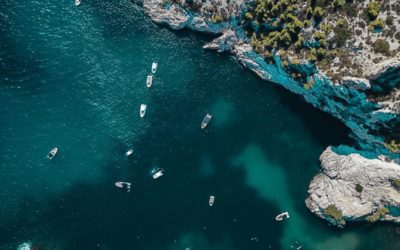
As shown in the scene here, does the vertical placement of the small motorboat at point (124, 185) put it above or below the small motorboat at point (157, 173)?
below

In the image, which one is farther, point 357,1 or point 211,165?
point 211,165

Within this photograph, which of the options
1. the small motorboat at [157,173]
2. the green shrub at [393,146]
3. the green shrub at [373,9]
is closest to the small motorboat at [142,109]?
the small motorboat at [157,173]

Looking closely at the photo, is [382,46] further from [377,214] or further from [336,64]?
[377,214]

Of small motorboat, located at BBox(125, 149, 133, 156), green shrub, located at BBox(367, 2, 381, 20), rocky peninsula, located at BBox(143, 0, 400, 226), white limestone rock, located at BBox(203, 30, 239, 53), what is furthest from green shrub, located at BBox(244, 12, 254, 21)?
small motorboat, located at BBox(125, 149, 133, 156)

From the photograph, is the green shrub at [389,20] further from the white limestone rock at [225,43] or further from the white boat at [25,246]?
the white boat at [25,246]

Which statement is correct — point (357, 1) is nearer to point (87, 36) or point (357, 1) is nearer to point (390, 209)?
point (390, 209)

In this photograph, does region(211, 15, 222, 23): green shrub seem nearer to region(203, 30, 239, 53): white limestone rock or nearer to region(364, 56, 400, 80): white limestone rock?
region(203, 30, 239, 53): white limestone rock

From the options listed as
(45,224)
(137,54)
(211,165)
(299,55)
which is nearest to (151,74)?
(137,54)
